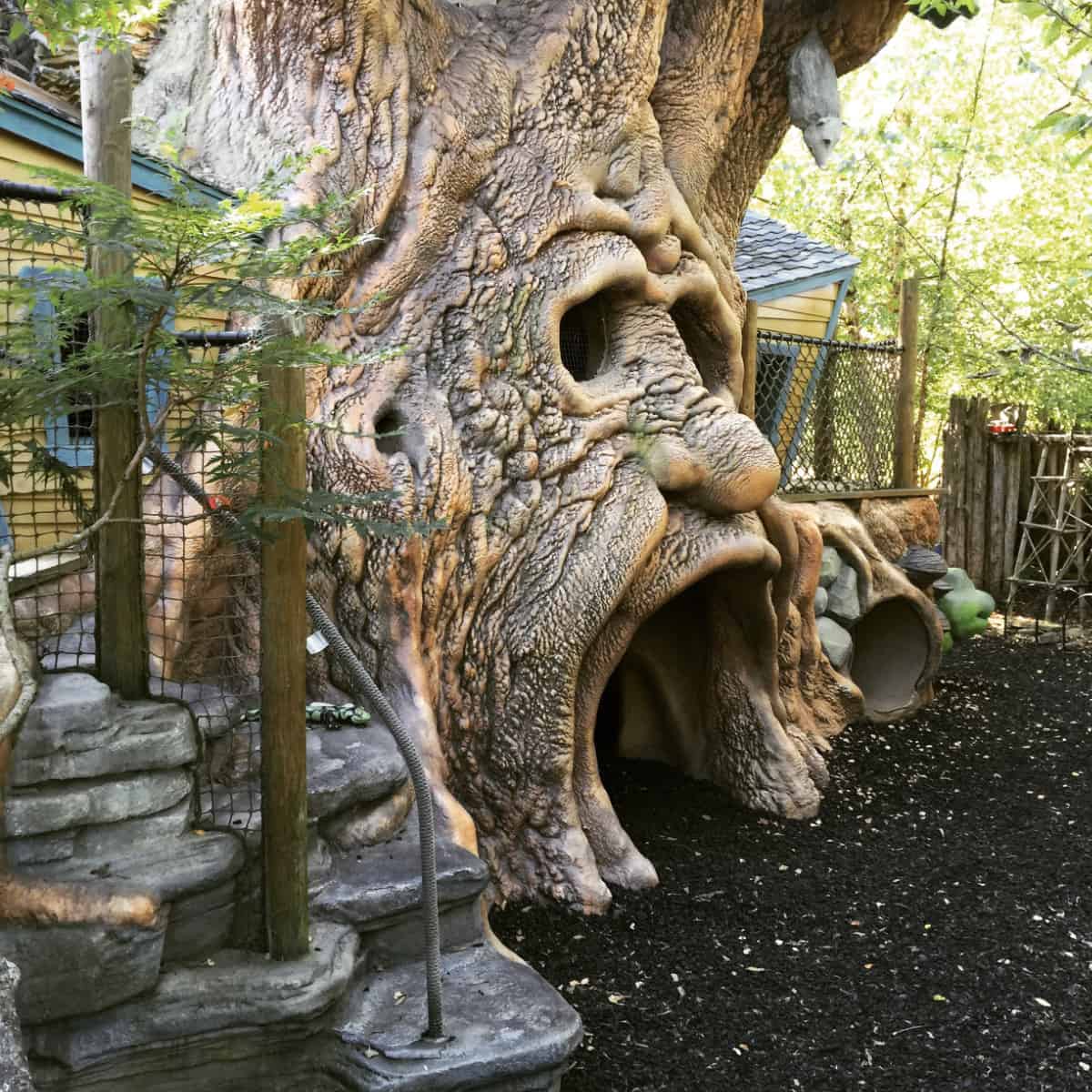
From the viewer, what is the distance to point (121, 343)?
2.40m

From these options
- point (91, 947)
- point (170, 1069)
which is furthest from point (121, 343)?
point (170, 1069)

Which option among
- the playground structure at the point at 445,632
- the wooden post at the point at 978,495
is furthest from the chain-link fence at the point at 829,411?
the wooden post at the point at 978,495

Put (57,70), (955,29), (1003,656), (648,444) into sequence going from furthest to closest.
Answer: (955,29)
(1003,656)
(57,70)
(648,444)

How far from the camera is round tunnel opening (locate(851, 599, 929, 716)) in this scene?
25.3 feet

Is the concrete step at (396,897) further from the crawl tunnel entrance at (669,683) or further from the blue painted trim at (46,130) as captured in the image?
the crawl tunnel entrance at (669,683)

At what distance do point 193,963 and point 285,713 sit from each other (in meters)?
0.64

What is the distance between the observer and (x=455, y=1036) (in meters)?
2.80

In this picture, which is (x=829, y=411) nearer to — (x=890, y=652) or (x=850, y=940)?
(x=890, y=652)

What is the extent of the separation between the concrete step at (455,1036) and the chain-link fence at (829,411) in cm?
536

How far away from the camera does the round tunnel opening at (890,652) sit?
25.3 feet

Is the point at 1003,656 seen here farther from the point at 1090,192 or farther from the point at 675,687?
the point at 1090,192

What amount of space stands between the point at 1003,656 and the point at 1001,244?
6629 mm

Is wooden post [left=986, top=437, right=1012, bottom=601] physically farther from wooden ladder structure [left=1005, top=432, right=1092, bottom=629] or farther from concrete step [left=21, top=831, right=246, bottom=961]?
concrete step [left=21, top=831, right=246, bottom=961]

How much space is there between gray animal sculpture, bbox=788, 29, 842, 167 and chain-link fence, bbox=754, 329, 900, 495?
1.79 meters
